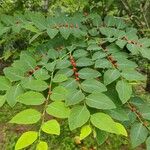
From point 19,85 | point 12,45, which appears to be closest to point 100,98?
point 19,85

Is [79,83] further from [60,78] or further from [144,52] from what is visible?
[144,52]

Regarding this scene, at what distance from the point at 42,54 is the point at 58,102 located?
2.06ft

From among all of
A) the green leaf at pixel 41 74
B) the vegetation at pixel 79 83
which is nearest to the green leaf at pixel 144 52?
the vegetation at pixel 79 83

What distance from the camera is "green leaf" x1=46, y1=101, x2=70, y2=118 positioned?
128 centimetres

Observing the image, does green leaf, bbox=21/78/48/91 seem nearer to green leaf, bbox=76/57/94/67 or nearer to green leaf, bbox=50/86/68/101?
green leaf, bbox=50/86/68/101

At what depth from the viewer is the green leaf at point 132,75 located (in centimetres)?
149

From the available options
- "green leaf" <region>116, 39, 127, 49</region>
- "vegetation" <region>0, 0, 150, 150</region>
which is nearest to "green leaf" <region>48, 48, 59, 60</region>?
"vegetation" <region>0, 0, 150, 150</region>

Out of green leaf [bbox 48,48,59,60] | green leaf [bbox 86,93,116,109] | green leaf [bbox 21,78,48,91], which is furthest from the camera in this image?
green leaf [bbox 48,48,59,60]

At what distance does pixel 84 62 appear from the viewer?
163cm

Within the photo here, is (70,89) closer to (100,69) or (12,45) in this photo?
(100,69)

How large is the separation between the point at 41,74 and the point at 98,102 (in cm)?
36

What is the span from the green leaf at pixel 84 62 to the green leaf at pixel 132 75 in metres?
0.19

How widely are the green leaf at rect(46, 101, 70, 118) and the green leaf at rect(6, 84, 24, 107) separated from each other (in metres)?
0.21

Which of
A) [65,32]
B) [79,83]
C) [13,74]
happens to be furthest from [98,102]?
[65,32]
